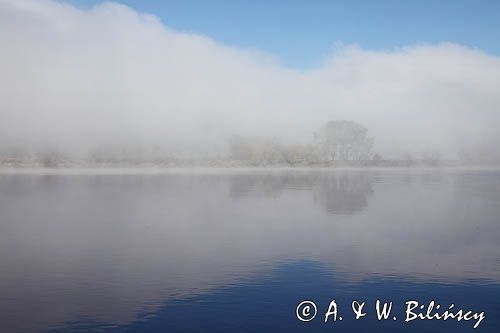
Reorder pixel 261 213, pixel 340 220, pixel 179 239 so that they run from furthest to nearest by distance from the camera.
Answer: pixel 261 213, pixel 340 220, pixel 179 239

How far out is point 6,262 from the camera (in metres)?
26.0

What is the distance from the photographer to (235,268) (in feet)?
82.0

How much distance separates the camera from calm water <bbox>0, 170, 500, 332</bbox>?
58.5 feet

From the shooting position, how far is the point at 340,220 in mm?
43312

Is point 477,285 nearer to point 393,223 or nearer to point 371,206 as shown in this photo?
point 393,223

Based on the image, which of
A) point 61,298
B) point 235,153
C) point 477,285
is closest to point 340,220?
point 477,285

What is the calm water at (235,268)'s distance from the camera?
17.8 m

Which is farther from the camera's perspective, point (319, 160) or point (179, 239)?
point (319, 160)

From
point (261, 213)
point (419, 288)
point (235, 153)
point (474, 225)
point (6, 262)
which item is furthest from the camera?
point (235, 153)

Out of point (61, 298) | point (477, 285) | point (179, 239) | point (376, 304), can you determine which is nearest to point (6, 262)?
point (61, 298)

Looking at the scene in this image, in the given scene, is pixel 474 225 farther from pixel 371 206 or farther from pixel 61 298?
pixel 61 298

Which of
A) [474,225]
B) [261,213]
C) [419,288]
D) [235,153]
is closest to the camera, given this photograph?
[419,288]

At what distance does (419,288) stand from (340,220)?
864 inches

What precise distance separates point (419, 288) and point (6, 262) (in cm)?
1899
